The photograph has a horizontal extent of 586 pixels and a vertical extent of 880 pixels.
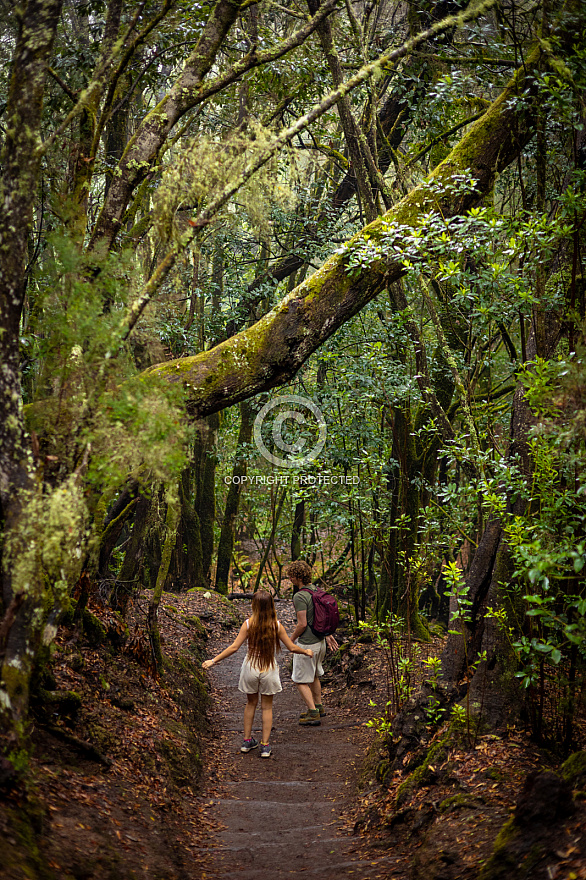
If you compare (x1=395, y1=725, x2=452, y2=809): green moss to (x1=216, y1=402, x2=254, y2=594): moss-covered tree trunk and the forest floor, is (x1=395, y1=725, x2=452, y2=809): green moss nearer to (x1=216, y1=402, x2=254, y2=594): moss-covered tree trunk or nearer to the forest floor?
the forest floor

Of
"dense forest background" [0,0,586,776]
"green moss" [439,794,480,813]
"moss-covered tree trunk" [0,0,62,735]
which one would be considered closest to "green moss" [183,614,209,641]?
"dense forest background" [0,0,586,776]

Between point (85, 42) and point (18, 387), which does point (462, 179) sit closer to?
point (18, 387)

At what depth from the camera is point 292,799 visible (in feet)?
18.4

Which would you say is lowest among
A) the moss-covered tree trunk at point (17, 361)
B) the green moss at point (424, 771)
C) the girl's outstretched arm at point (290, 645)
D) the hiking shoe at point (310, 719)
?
the hiking shoe at point (310, 719)

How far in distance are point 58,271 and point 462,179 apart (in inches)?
142

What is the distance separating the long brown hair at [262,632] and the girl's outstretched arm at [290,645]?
0.12m

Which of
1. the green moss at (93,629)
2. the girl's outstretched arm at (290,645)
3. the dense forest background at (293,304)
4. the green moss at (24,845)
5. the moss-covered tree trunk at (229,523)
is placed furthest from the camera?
the moss-covered tree trunk at (229,523)

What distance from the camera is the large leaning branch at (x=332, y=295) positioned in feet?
16.8

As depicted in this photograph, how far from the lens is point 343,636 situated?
439 inches

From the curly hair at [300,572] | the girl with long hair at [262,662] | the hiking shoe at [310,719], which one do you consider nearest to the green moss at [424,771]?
the girl with long hair at [262,662]

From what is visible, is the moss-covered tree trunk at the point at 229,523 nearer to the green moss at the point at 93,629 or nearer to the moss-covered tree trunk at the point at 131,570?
the moss-covered tree trunk at the point at 131,570

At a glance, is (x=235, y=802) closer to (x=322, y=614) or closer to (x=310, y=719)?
(x=310, y=719)

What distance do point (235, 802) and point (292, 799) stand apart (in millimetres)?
526

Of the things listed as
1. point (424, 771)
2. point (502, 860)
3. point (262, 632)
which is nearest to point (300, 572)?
point (262, 632)
